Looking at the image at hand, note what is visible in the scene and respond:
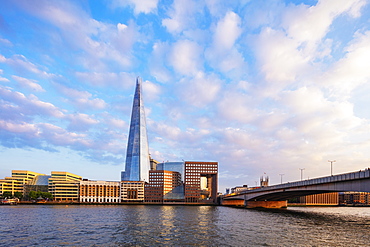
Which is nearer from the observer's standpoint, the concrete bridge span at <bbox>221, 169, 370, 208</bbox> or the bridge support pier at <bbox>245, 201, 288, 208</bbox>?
the concrete bridge span at <bbox>221, 169, 370, 208</bbox>

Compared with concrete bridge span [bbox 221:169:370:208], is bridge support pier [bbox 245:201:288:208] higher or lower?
lower

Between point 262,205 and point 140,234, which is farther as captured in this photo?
point 262,205

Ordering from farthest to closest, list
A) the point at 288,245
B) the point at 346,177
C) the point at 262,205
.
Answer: the point at 262,205 < the point at 346,177 < the point at 288,245

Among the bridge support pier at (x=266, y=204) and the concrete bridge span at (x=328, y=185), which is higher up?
the concrete bridge span at (x=328, y=185)

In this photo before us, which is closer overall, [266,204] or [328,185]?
[328,185]

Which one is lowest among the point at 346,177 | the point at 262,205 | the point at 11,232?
the point at 262,205

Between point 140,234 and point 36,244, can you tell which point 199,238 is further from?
point 36,244

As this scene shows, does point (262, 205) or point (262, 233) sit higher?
point (262, 233)

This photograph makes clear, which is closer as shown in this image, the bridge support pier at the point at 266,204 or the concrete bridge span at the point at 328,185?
the concrete bridge span at the point at 328,185

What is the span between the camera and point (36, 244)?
43.8 m

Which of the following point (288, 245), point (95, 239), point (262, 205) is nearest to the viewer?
point (288, 245)

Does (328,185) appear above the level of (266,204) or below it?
above

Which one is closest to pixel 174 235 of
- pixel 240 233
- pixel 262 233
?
pixel 240 233

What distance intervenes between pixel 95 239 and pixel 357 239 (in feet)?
140
